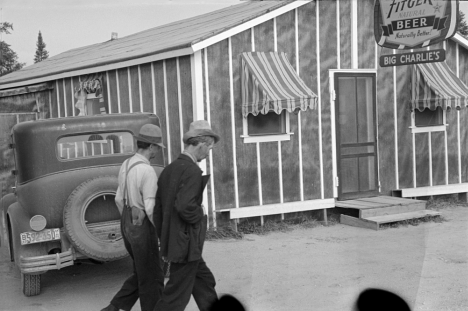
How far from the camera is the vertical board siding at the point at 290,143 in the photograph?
10.0m

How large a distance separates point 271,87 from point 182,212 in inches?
193

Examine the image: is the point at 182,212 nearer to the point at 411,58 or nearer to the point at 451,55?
the point at 411,58

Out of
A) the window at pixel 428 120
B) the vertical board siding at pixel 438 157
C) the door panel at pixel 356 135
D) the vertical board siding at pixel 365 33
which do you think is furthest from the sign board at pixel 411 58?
the vertical board siding at pixel 438 157

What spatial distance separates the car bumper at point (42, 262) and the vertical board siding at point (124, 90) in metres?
5.44

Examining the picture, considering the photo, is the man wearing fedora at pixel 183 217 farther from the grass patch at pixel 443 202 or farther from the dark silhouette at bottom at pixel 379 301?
the grass patch at pixel 443 202

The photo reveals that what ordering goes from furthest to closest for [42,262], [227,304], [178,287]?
[42,262]
[227,304]
[178,287]

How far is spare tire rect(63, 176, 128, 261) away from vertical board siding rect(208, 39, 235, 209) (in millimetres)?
3162

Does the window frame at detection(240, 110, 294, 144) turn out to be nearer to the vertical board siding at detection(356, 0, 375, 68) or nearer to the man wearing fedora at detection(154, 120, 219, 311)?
the vertical board siding at detection(356, 0, 375, 68)

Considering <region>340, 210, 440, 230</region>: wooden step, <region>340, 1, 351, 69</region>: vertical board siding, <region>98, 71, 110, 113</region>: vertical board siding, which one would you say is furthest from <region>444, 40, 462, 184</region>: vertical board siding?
<region>98, 71, 110, 113</region>: vertical board siding

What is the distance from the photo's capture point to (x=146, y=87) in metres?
10.5

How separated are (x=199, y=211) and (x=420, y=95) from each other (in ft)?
24.0

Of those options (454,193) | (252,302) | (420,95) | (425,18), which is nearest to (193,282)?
(252,302)

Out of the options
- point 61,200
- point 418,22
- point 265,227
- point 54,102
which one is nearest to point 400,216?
point 265,227

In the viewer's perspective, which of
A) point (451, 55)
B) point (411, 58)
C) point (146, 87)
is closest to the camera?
point (411, 58)
